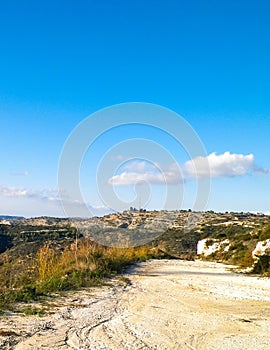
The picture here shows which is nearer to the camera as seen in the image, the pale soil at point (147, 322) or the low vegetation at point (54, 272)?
the pale soil at point (147, 322)

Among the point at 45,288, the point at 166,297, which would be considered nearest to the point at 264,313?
the point at 166,297

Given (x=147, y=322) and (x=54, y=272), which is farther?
(x=54, y=272)

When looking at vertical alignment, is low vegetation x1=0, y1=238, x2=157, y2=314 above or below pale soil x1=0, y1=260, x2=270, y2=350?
above

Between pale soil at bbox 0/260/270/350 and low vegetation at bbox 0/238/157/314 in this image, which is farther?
low vegetation at bbox 0/238/157/314

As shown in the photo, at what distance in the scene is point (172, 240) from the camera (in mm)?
43531

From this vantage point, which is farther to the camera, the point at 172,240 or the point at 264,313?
the point at 172,240

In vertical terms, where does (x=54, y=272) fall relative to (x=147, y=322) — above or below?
above

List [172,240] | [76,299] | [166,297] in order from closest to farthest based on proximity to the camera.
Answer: [76,299] < [166,297] < [172,240]

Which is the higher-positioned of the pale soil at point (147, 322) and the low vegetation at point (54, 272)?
the low vegetation at point (54, 272)

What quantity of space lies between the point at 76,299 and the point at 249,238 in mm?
17404

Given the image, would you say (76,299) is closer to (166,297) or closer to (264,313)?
(166,297)

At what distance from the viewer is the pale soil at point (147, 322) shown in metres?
5.37

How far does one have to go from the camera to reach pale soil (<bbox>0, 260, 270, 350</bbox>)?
17.6 ft

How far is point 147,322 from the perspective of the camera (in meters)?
6.57
